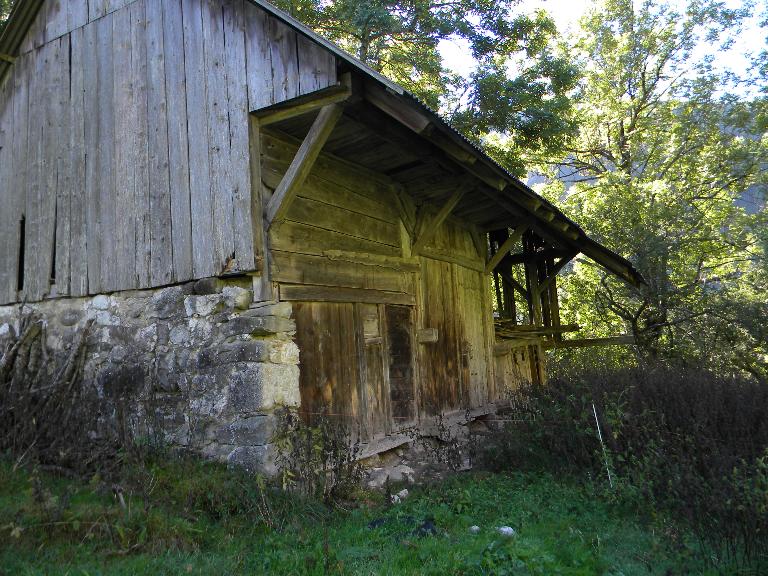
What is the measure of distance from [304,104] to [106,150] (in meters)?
2.98

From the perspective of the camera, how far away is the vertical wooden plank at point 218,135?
571 cm

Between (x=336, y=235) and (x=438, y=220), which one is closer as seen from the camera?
(x=336, y=235)

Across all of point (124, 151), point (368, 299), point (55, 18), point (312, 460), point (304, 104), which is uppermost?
point (55, 18)

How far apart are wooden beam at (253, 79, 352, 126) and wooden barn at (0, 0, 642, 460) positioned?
0.02 meters

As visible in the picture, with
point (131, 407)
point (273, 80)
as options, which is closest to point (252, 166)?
point (273, 80)

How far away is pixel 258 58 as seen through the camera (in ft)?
18.8

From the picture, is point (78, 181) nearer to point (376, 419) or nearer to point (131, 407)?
point (131, 407)

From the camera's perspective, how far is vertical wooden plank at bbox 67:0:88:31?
24.5 feet

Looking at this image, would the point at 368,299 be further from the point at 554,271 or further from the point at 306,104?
the point at 554,271

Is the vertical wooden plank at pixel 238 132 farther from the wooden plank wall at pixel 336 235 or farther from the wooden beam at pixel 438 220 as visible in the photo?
the wooden beam at pixel 438 220

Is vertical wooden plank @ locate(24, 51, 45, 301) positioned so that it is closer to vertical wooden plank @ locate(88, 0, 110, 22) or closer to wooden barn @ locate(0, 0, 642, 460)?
wooden barn @ locate(0, 0, 642, 460)

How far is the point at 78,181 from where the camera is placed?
7.16 metres

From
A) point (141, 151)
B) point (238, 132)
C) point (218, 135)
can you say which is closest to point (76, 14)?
point (141, 151)

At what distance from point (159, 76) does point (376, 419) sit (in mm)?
4749
